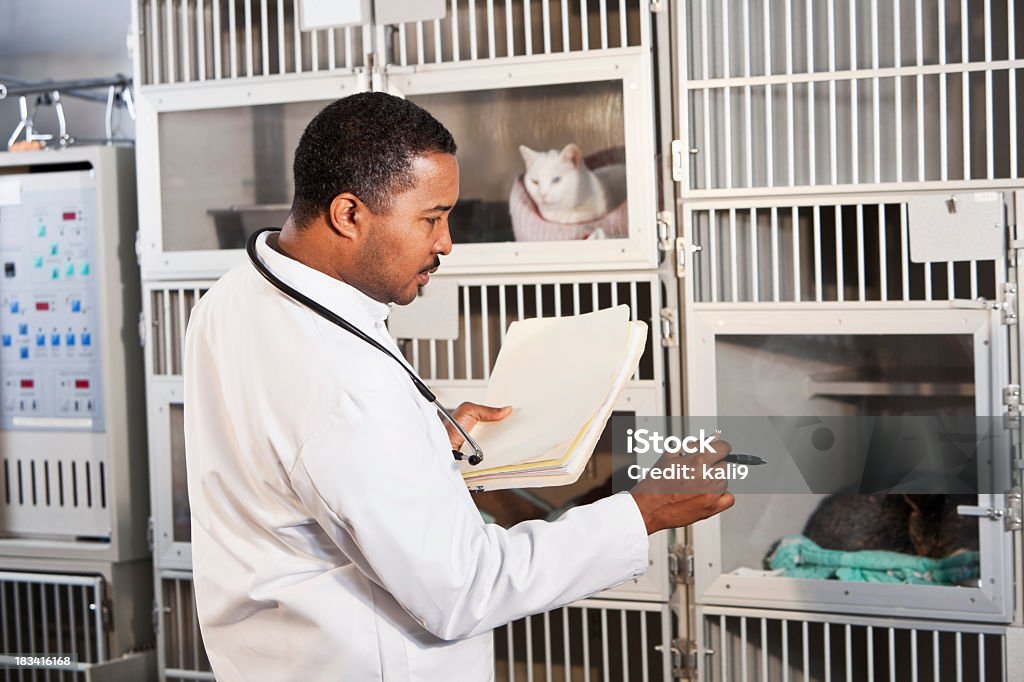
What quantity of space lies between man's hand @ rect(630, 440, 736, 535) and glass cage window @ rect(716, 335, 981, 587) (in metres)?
0.96

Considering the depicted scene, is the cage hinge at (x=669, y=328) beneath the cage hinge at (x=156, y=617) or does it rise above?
above

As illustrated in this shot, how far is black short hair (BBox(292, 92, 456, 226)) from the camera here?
1.13m

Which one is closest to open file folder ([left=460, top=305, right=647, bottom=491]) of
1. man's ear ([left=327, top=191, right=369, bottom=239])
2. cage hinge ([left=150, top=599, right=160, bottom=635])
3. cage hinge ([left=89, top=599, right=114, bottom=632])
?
man's ear ([left=327, top=191, right=369, bottom=239])

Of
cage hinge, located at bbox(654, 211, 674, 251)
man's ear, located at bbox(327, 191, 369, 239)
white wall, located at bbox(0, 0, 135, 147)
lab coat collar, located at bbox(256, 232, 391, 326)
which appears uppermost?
white wall, located at bbox(0, 0, 135, 147)

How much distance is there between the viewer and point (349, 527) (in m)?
1.04

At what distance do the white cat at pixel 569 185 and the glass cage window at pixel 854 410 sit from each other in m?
0.37

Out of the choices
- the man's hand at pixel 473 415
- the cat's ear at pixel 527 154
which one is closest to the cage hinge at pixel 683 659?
the man's hand at pixel 473 415

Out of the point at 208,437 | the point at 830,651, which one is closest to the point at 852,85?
the point at 830,651

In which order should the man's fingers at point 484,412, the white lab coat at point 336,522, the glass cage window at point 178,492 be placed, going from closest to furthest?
the white lab coat at point 336,522, the man's fingers at point 484,412, the glass cage window at point 178,492

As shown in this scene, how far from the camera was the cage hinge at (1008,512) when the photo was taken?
196 cm

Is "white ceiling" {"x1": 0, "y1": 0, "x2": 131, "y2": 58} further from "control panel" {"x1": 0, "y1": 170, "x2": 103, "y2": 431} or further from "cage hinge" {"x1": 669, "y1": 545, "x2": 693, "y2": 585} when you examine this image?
"cage hinge" {"x1": 669, "y1": 545, "x2": 693, "y2": 585}

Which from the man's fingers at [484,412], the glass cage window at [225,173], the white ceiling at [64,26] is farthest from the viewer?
the white ceiling at [64,26]

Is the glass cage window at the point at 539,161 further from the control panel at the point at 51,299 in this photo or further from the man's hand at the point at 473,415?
the control panel at the point at 51,299

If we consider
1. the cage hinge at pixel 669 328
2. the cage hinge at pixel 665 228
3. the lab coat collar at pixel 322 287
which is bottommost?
the cage hinge at pixel 669 328
